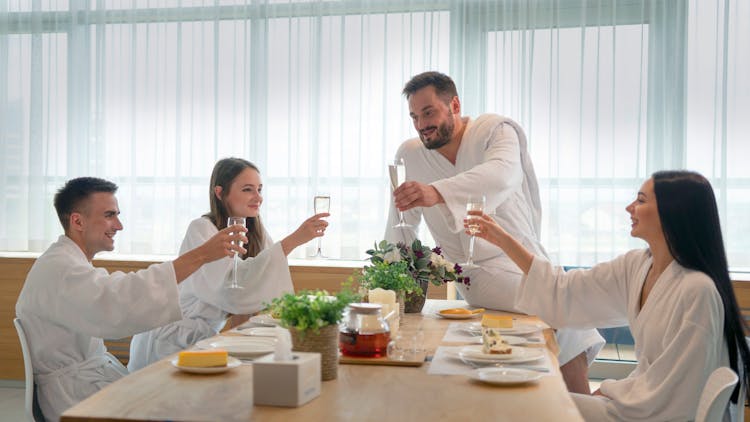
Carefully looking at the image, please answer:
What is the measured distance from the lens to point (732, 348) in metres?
2.06

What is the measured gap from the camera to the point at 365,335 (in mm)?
1957

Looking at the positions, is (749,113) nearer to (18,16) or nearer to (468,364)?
(468,364)

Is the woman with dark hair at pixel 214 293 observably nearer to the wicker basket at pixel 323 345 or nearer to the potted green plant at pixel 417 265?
the potted green plant at pixel 417 265

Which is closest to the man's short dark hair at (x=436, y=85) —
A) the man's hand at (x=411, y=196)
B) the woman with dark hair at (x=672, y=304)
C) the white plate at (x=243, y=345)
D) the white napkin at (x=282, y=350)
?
the man's hand at (x=411, y=196)

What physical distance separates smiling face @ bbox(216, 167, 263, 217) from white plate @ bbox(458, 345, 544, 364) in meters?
1.68

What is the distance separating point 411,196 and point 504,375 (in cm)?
104

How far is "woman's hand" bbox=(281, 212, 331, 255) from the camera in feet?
9.23

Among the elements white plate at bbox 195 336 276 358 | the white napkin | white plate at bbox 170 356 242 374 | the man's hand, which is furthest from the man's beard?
the white napkin

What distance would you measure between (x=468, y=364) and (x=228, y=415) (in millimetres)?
667

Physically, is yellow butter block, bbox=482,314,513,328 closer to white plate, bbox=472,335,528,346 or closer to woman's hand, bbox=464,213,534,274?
white plate, bbox=472,335,528,346

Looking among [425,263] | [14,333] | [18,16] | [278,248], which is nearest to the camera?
[425,263]

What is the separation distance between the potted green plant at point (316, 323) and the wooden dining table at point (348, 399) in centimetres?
5

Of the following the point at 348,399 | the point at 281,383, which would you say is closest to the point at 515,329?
the point at 348,399

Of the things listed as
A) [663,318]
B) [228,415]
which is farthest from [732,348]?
[228,415]
